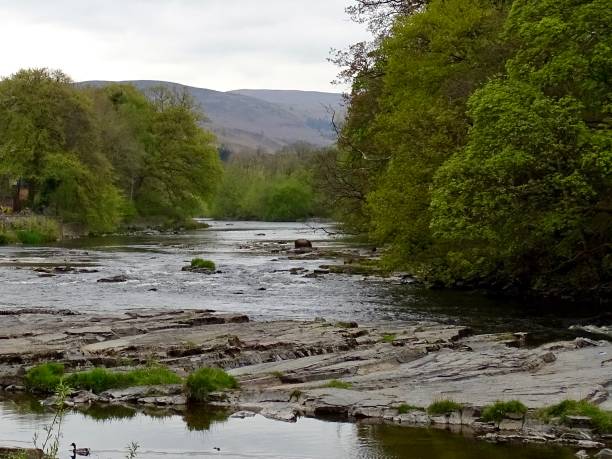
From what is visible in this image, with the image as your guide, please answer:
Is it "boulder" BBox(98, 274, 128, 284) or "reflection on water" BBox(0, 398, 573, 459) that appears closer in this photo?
"reflection on water" BBox(0, 398, 573, 459)

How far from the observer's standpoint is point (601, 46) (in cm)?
2736

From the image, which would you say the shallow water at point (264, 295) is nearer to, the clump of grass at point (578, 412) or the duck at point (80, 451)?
the clump of grass at point (578, 412)

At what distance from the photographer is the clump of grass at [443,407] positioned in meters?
16.3

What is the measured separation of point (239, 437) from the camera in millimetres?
15219

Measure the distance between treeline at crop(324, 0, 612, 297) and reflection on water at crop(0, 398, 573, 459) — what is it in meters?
14.2

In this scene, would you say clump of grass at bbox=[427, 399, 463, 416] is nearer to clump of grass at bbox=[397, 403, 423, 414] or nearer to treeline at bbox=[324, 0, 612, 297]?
clump of grass at bbox=[397, 403, 423, 414]

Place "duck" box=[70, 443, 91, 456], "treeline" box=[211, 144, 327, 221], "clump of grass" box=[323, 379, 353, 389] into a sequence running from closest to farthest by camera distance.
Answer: "duck" box=[70, 443, 91, 456]
"clump of grass" box=[323, 379, 353, 389]
"treeline" box=[211, 144, 327, 221]

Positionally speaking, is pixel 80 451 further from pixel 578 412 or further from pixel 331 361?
pixel 578 412

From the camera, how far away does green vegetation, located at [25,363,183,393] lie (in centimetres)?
1869

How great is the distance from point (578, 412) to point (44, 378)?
1068 cm

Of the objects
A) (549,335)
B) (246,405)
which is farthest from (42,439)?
(549,335)

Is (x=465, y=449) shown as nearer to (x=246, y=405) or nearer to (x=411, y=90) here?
(x=246, y=405)

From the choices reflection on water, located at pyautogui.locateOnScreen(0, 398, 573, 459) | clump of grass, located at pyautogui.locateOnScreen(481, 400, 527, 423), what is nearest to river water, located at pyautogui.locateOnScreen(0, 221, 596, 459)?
reflection on water, located at pyautogui.locateOnScreen(0, 398, 573, 459)

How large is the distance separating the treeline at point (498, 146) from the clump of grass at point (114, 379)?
1377 cm
